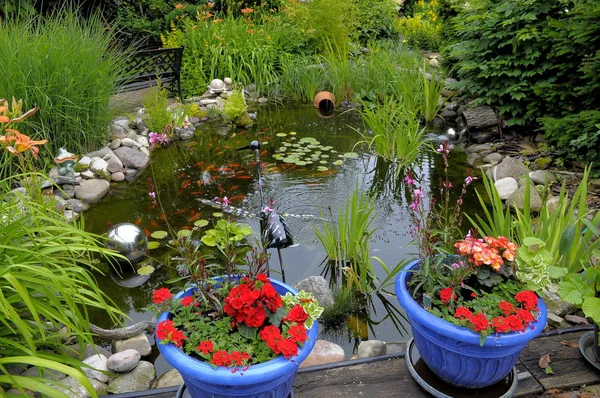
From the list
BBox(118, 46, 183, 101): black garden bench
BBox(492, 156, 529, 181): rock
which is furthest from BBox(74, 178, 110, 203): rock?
BBox(492, 156, 529, 181): rock

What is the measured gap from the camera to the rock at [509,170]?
14.0 ft

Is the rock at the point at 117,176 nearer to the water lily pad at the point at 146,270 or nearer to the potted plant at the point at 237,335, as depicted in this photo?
the water lily pad at the point at 146,270

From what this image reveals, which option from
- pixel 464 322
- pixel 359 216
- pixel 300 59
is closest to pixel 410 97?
pixel 300 59

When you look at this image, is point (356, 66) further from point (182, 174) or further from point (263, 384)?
point (263, 384)

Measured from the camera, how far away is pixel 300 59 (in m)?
7.17

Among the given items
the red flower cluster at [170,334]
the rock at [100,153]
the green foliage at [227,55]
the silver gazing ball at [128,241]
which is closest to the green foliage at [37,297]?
the red flower cluster at [170,334]

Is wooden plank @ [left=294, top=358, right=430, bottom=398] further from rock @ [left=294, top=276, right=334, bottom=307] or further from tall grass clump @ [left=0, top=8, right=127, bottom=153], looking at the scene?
tall grass clump @ [left=0, top=8, right=127, bottom=153]

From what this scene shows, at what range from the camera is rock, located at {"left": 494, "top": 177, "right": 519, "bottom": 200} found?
403cm

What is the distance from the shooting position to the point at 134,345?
249 centimetres

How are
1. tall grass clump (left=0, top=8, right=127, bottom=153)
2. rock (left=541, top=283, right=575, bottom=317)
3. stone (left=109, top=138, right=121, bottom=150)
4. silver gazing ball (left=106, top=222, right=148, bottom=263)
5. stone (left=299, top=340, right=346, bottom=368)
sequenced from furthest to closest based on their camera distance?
stone (left=109, top=138, right=121, bottom=150) < tall grass clump (left=0, top=8, right=127, bottom=153) < silver gazing ball (left=106, top=222, right=148, bottom=263) < rock (left=541, top=283, right=575, bottom=317) < stone (left=299, top=340, right=346, bottom=368)

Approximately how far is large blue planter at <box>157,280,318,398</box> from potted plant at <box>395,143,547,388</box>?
49 cm

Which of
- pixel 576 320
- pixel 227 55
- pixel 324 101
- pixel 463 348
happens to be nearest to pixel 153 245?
pixel 463 348

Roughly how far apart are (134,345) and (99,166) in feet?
7.70

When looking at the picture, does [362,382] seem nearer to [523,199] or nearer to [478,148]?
[523,199]
